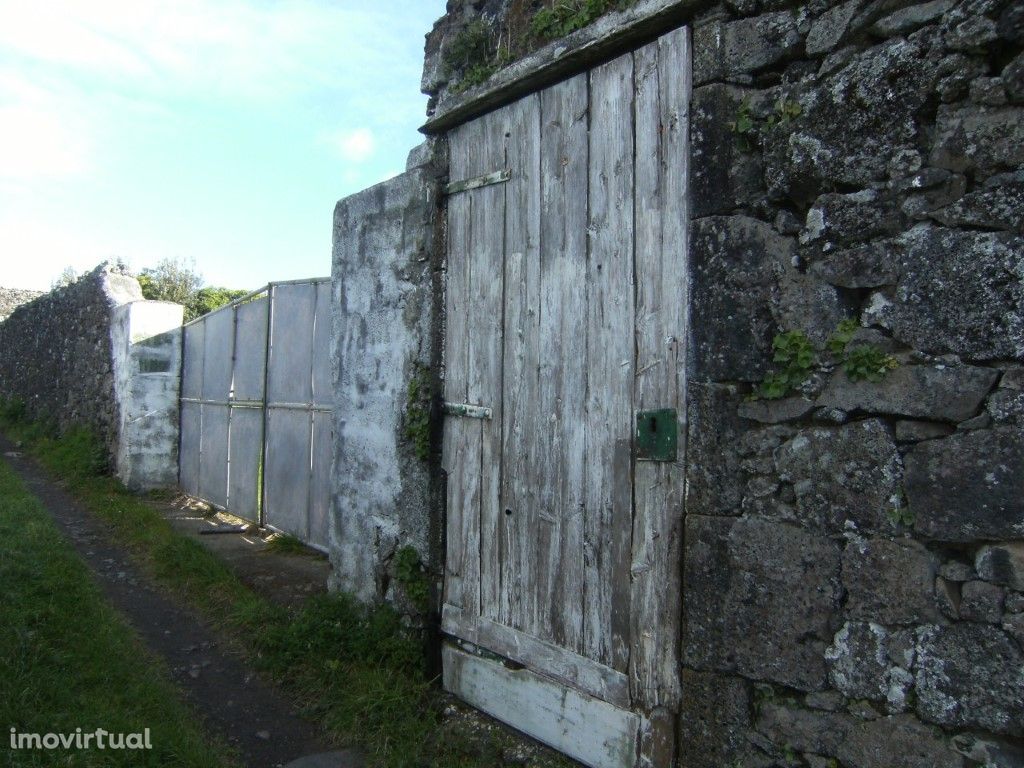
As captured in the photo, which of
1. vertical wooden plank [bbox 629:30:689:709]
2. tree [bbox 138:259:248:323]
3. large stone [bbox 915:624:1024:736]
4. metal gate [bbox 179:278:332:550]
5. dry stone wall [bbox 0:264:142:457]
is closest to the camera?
large stone [bbox 915:624:1024:736]

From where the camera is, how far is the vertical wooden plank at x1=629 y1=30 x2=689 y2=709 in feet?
8.04

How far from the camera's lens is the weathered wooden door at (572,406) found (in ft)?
8.23

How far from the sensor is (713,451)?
90.1 inches

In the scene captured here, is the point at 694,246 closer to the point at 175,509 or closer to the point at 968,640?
the point at 968,640

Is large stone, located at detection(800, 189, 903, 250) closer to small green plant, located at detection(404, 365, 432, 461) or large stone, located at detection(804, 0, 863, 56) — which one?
large stone, located at detection(804, 0, 863, 56)

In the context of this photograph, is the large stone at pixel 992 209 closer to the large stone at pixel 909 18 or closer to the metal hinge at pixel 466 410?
the large stone at pixel 909 18

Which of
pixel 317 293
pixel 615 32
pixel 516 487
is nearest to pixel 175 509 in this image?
pixel 317 293

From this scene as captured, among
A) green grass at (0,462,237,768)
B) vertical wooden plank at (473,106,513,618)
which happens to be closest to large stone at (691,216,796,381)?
vertical wooden plank at (473,106,513,618)

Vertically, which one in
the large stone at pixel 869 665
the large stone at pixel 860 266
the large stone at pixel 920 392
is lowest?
the large stone at pixel 869 665

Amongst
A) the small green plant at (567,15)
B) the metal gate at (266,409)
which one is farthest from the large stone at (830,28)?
the metal gate at (266,409)

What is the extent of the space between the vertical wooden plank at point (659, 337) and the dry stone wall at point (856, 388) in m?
0.10

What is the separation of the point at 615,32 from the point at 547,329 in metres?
1.08

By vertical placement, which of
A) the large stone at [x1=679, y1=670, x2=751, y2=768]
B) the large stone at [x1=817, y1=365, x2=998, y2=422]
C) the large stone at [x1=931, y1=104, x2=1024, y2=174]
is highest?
the large stone at [x1=931, y1=104, x2=1024, y2=174]

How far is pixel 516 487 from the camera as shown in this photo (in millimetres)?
3072
